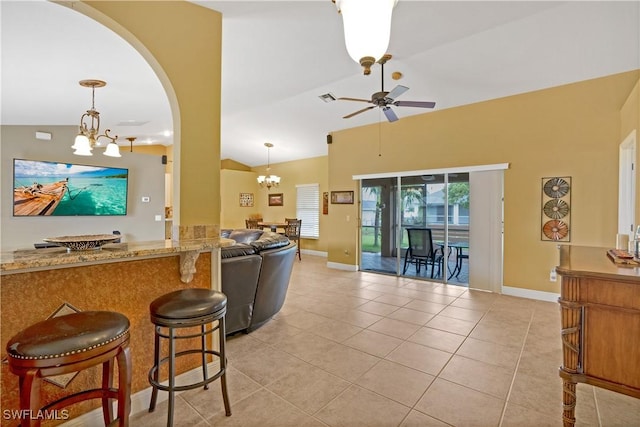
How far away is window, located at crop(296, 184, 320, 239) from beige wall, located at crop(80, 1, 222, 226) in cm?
615

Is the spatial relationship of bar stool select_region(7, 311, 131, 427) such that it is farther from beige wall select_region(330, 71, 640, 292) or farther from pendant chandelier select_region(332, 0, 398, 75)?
beige wall select_region(330, 71, 640, 292)

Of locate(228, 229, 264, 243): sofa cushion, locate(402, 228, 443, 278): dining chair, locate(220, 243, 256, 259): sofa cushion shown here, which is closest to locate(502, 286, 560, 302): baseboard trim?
locate(402, 228, 443, 278): dining chair

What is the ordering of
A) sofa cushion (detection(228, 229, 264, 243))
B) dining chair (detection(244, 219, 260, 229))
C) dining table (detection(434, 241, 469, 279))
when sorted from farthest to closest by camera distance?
dining chair (detection(244, 219, 260, 229)) < sofa cushion (detection(228, 229, 264, 243)) < dining table (detection(434, 241, 469, 279))

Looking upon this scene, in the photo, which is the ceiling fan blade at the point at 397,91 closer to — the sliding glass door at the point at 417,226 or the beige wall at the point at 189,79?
the beige wall at the point at 189,79

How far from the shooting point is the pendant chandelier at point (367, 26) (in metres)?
1.26

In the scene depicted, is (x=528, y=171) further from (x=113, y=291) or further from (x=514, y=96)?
(x=113, y=291)

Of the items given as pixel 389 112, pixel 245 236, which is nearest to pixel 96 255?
pixel 389 112

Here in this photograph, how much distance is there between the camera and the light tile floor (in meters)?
1.94

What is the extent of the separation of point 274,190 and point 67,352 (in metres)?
8.80

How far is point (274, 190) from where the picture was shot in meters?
9.91

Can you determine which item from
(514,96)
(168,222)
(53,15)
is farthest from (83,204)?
(514,96)

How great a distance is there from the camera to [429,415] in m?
1.95

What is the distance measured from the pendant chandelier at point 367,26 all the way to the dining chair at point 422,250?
184 inches

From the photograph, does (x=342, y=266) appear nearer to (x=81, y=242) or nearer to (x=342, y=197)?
(x=342, y=197)
